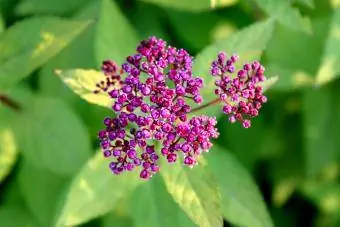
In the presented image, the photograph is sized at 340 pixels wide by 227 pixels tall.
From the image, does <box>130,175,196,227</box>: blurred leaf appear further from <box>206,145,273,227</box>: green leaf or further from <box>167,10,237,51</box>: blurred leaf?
<box>167,10,237,51</box>: blurred leaf

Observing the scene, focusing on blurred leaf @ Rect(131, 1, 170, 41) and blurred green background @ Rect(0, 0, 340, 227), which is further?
blurred leaf @ Rect(131, 1, 170, 41)

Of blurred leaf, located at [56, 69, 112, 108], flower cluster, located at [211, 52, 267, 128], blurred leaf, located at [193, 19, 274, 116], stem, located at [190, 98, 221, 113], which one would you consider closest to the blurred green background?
blurred leaf, located at [193, 19, 274, 116]

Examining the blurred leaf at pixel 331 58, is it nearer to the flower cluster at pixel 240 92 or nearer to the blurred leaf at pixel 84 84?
the flower cluster at pixel 240 92

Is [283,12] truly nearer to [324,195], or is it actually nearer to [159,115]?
[159,115]

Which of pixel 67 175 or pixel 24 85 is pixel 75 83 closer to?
pixel 67 175

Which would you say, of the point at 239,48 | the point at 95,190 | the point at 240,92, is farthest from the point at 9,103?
the point at 240,92
